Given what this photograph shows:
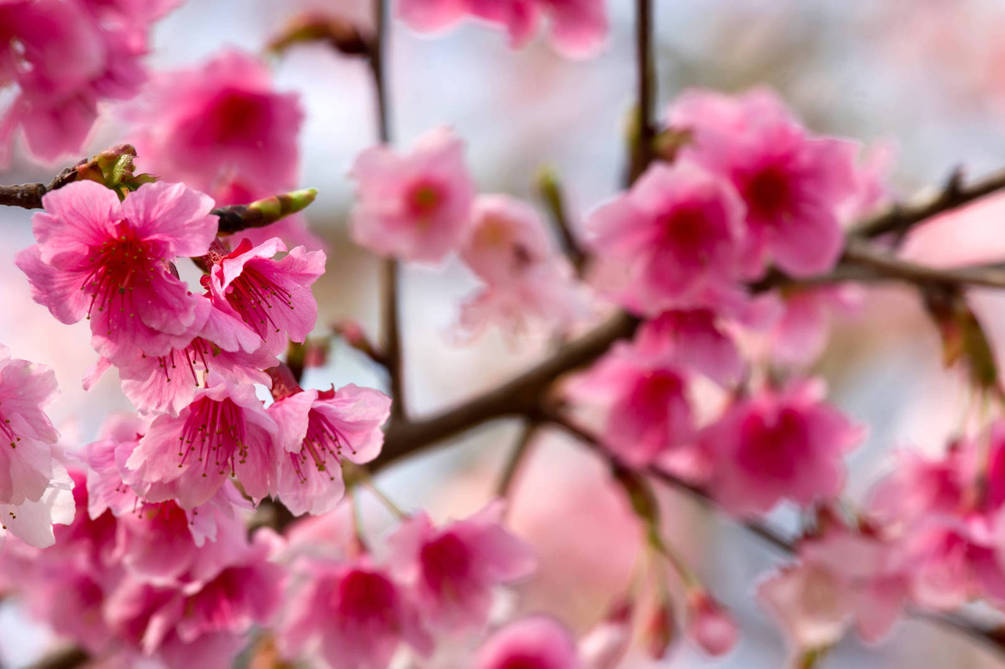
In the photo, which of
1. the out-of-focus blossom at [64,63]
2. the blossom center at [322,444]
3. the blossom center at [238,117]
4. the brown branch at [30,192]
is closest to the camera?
the brown branch at [30,192]

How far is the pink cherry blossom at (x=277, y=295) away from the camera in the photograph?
67cm

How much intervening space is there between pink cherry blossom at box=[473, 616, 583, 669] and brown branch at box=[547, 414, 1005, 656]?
0.76 feet

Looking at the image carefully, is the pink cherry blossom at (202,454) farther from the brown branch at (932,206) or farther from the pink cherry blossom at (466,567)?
the brown branch at (932,206)

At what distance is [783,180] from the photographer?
3.95 feet

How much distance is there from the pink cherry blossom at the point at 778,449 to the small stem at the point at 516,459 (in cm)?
23

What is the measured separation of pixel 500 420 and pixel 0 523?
728 millimetres

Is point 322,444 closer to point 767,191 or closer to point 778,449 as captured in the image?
point 767,191

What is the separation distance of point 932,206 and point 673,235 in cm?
33

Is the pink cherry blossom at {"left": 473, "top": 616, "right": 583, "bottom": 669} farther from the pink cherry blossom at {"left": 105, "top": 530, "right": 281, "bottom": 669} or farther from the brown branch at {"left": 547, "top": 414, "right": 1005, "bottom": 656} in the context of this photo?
the pink cherry blossom at {"left": 105, "top": 530, "right": 281, "bottom": 669}

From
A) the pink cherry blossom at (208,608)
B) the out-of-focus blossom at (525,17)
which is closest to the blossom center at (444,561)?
the pink cherry blossom at (208,608)

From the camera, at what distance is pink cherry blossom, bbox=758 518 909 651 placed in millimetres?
1284

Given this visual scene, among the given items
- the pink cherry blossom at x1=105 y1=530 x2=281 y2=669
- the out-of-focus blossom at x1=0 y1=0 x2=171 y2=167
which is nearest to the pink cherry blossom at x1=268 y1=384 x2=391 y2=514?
the pink cherry blossom at x1=105 y1=530 x2=281 y2=669

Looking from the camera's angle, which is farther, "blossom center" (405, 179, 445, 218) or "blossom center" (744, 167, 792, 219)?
"blossom center" (405, 179, 445, 218)

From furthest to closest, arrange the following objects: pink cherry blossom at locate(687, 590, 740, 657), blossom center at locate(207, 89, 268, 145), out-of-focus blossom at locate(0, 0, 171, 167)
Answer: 1. pink cherry blossom at locate(687, 590, 740, 657)
2. blossom center at locate(207, 89, 268, 145)
3. out-of-focus blossom at locate(0, 0, 171, 167)
